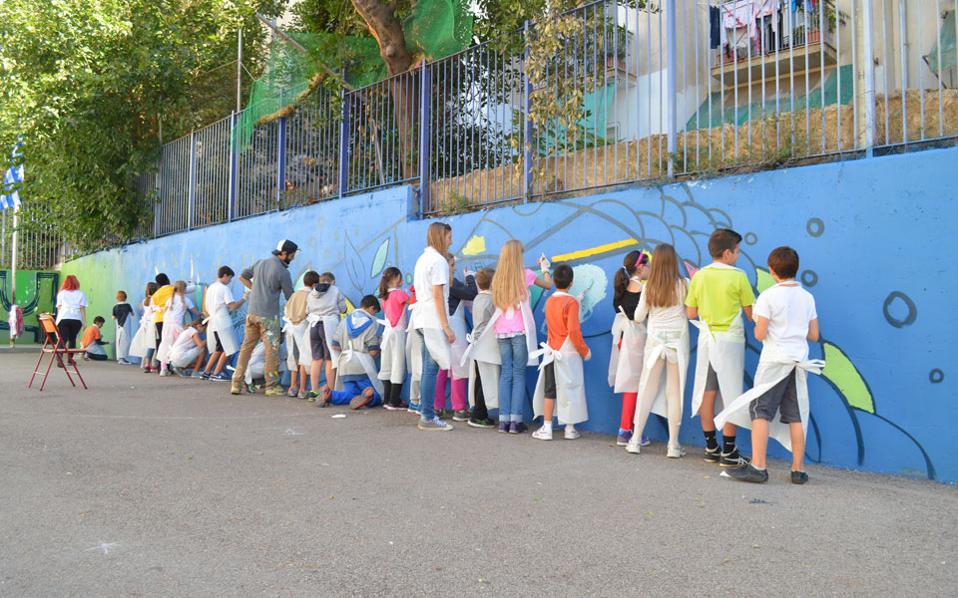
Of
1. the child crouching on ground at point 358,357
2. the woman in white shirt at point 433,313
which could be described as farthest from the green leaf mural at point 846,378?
the child crouching on ground at point 358,357

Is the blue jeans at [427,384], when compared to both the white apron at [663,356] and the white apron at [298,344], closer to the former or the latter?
the white apron at [663,356]

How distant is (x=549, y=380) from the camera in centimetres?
695

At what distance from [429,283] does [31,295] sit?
19.8m

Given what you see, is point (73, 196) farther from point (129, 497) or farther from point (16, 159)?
point (129, 497)

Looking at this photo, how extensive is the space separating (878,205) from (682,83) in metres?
2.24

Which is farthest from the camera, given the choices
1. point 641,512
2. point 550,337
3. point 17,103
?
point 17,103

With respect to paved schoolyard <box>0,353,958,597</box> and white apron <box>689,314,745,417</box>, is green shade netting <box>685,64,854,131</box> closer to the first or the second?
white apron <box>689,314,745,417</box>

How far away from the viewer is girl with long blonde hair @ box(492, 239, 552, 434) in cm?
705

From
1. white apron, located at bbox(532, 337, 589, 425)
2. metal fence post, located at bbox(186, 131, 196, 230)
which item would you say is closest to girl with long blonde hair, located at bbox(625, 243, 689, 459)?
white apron, located at bbox(532, 337, 589, 425)

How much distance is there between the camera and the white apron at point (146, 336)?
539 inches

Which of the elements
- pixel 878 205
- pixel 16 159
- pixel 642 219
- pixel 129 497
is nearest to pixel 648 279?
pixel 642 219

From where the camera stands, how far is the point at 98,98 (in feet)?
52.5

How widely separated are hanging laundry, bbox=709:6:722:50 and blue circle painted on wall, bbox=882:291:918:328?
271 centimetres

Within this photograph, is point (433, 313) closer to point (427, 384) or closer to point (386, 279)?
point (427, 384)
